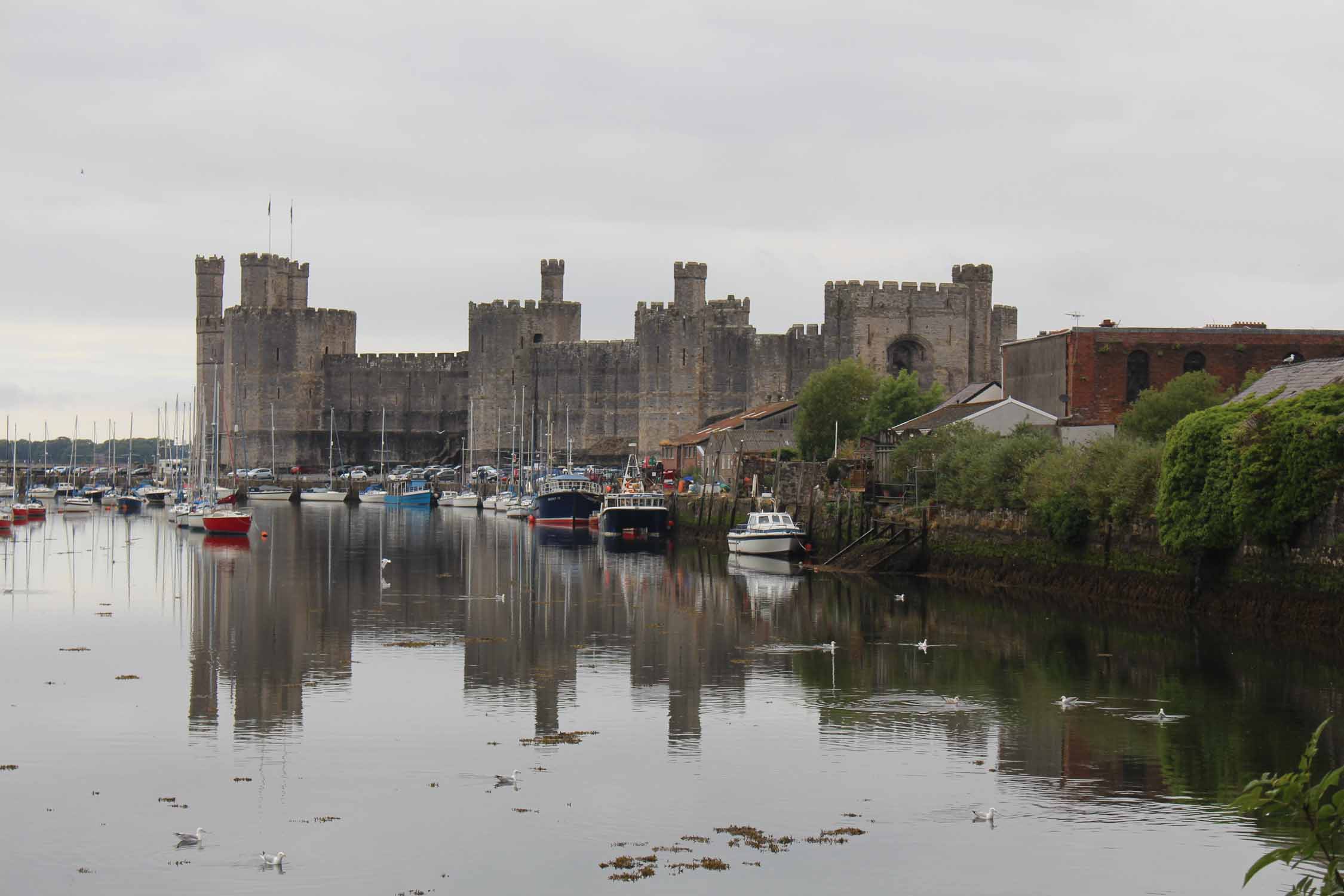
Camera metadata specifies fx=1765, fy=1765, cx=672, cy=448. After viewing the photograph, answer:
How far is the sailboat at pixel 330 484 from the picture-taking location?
223ft

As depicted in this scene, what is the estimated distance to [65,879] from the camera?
1088 centimetres

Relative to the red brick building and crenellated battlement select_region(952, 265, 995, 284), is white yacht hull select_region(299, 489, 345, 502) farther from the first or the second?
the red brick building

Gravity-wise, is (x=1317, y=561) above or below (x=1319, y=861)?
above

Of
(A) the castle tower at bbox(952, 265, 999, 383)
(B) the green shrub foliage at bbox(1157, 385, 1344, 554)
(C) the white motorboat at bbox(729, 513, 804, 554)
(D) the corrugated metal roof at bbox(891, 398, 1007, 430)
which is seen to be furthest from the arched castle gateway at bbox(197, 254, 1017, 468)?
(B) the green shrub foliage at bbox(1157, 385, 1344, 554)

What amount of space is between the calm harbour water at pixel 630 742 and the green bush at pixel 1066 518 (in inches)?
47.4

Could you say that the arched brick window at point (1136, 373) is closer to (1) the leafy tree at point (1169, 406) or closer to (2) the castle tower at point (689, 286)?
(1) the leafy tree at point (1169, 406)

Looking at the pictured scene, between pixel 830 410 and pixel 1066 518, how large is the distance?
20427mm

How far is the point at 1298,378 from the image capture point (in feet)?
79.9

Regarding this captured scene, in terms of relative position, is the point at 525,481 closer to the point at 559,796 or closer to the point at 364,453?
the point at 364,453

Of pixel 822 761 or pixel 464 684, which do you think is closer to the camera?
pixel 822 761

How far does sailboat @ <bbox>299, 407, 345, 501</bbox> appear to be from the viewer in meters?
68.1

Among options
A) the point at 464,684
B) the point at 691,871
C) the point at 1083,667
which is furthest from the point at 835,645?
the point at 691,871

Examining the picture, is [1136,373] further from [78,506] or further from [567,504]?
[78,506]

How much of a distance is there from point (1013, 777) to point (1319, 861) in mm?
3123
